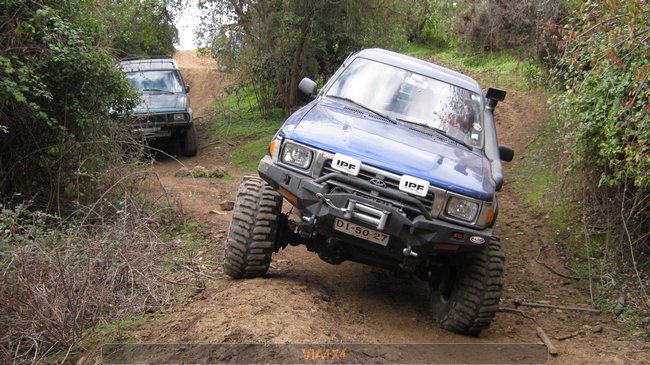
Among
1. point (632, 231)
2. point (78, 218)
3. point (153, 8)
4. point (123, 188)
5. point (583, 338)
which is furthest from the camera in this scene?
point (153, 8)

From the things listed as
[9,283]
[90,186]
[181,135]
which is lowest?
[181,135]

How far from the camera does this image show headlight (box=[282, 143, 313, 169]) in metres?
5.09

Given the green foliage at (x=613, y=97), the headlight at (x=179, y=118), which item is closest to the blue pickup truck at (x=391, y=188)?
the green foliage at (x=613, y=97)

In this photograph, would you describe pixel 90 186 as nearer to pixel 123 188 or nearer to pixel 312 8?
pixel 123 188

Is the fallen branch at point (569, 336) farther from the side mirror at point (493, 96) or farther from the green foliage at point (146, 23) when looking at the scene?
the green foliage at point (146, 23)

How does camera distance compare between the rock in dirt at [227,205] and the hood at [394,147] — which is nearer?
the hood at [394,147]

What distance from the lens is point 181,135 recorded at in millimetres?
14438

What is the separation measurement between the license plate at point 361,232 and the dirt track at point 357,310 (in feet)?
2.20

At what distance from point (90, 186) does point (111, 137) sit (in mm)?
863

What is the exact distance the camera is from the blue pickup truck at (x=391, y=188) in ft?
15.9

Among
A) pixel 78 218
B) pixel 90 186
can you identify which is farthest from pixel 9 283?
pixel 90 186

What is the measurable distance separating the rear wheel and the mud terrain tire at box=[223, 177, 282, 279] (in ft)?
29.4

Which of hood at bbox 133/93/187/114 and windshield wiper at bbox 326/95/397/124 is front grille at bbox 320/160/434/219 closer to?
windshield wiper at bbox 326/95/397/124

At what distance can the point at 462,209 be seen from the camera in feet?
16.4
